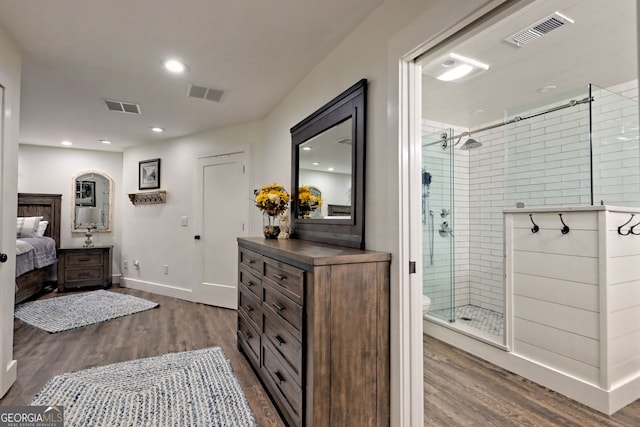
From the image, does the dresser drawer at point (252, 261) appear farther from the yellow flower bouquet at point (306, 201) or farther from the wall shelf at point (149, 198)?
the wall shelf at point (149, 198)

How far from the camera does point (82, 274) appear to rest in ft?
16.7

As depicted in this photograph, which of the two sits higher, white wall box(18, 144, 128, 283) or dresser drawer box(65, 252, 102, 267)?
white wall box(18, 144, 128, 283)

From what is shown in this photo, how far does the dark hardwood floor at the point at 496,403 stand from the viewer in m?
1.81

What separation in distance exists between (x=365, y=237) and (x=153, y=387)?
1.78 m

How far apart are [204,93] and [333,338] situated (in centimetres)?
267

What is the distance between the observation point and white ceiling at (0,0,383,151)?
1855mm

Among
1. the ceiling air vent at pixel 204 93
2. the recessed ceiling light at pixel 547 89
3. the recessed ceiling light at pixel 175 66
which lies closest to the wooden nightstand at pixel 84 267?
the ceiling air vent at pixel 204 93

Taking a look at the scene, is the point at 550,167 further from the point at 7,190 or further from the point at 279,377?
the point at 7,190

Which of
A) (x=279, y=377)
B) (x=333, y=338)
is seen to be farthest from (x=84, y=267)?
(x=333, y=338)

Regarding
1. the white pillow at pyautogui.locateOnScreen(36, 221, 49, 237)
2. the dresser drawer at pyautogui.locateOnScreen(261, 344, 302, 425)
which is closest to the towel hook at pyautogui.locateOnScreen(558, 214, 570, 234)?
the dresser drawer at pyautogui.locateOnScreen(261, 344, 302, 425)

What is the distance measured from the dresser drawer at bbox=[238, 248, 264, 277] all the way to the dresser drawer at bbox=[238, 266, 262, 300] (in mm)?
38

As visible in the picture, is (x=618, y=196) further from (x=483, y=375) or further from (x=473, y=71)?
(x=483, y=375)

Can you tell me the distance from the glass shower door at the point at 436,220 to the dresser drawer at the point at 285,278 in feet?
6.32

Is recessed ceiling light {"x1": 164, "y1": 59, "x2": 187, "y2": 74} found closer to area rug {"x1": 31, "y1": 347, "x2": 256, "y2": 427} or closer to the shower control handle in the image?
area rug {"x1": 31, "y1": 347, "x2": 256, "y2": 427}
